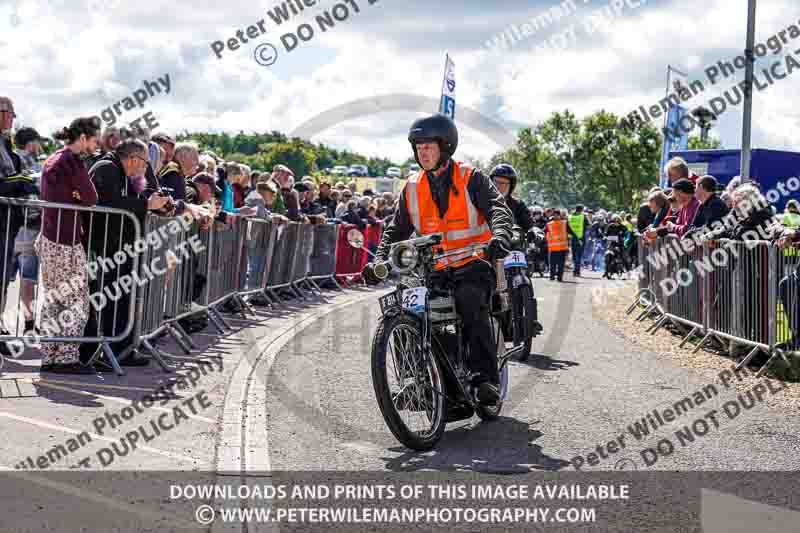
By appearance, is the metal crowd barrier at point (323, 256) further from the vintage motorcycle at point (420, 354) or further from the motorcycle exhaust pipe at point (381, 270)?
the motorcycle exhaust pipe at point (381, 270)

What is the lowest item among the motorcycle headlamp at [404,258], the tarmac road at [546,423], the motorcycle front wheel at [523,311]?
the tarmac road at [546,423]

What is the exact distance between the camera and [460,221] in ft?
22.7

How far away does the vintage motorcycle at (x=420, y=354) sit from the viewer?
5941mm

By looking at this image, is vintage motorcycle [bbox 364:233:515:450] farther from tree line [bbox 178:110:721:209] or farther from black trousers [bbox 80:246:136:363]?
tree line [bbox 178:110:721:209]

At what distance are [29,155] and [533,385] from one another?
6.52 metres

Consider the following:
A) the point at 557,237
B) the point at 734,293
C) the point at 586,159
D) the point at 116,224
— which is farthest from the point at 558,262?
the point at 586,159

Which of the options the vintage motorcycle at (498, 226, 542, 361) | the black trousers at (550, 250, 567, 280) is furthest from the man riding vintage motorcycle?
the black trousers at (550, 250, 567, 280)

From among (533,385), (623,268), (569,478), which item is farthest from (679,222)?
(623,268)

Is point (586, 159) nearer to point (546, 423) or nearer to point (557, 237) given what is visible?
point (557, 237)

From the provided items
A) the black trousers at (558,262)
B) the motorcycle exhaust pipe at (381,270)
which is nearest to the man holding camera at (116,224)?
the motorcycle exhaust pipe at (381,270)

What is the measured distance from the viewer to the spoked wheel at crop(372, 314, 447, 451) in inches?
231

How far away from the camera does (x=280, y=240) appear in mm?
15617

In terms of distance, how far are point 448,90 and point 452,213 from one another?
48.6 ft

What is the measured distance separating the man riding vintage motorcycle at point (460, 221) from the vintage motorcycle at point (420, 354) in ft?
0.27
